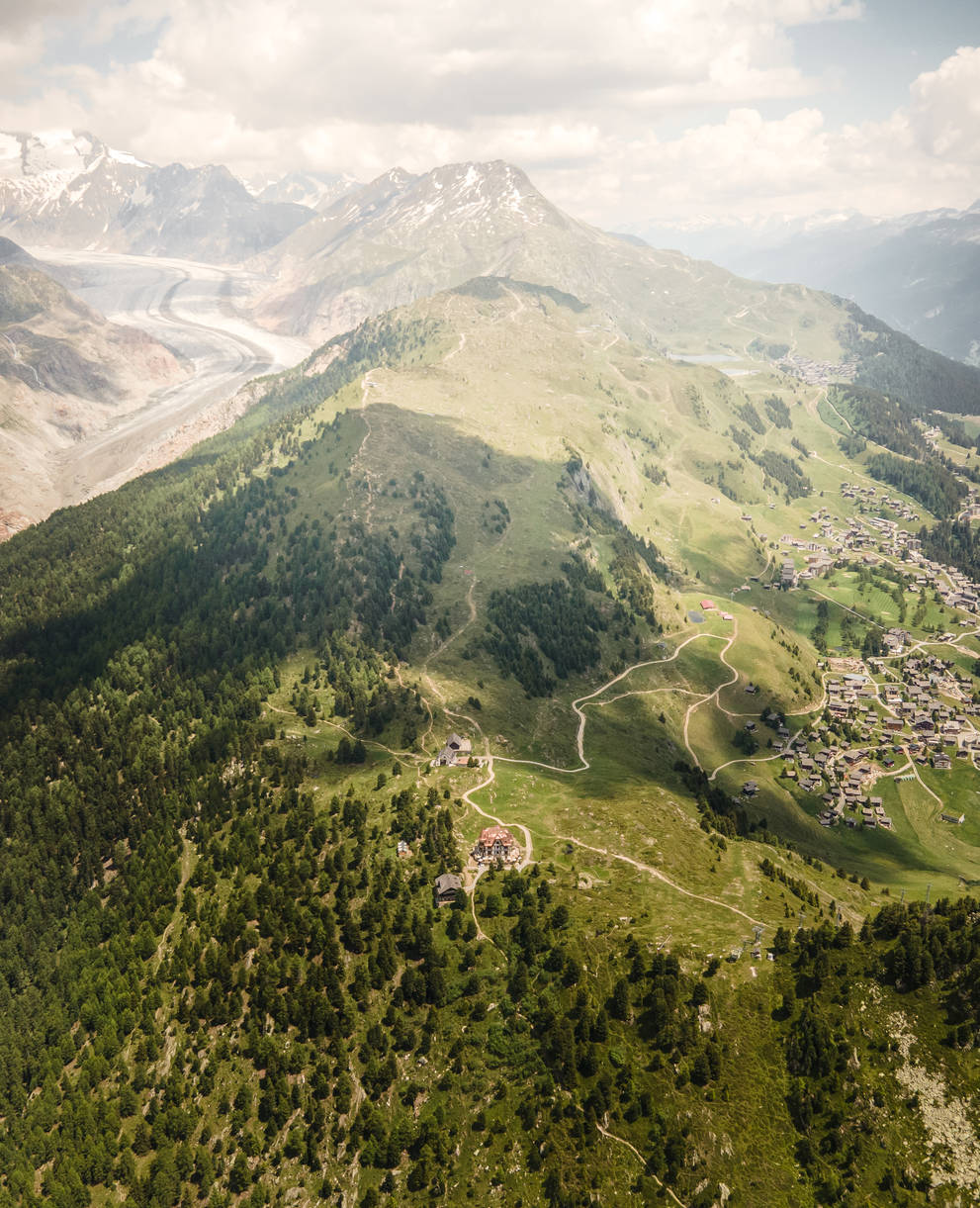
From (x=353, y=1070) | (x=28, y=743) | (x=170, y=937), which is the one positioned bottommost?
(x=353, y=1070)

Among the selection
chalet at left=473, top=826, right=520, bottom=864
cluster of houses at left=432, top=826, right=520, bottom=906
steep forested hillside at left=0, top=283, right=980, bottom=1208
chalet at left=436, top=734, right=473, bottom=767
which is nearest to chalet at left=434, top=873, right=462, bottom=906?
cluster of houses at left=432, top=826, right=520, bottom=906

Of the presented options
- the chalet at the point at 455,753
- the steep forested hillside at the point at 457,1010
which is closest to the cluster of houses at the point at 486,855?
the steep forested hillside at the point at 457,1010

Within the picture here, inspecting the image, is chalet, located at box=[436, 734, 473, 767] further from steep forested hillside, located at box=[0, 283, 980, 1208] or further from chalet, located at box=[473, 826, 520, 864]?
chalet, located at box=[473, 826, 520, 864]

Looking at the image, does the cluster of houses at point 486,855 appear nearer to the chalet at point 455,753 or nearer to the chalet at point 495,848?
the chalet at point 495,848

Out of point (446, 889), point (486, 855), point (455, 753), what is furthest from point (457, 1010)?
point (455, 753)

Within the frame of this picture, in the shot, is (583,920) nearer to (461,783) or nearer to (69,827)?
(461,783)

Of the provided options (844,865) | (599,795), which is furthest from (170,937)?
(844,865)
